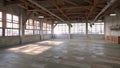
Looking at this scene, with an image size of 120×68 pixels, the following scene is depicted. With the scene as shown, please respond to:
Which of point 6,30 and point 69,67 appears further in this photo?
point 6,30

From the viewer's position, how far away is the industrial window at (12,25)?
32.4 ft

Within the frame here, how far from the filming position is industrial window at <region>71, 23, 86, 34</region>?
21469 millimetres

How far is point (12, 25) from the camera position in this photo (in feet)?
34.6

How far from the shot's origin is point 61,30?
22359 mm

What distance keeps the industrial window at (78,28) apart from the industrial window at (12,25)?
487 inches

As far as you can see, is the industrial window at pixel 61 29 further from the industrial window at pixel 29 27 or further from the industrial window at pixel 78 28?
the industrial window at pixel 29 27

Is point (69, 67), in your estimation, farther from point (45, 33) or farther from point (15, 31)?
point (45, 33)

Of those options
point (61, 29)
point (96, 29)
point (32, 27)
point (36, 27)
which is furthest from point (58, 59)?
point (61, 29)

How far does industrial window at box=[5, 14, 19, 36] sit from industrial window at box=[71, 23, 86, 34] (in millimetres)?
12360

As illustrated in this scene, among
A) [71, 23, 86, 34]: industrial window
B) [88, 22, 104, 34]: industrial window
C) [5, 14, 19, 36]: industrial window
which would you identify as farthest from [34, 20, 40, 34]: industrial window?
[88, 22, 104, 34]: industrial window

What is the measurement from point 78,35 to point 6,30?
45.5 ft

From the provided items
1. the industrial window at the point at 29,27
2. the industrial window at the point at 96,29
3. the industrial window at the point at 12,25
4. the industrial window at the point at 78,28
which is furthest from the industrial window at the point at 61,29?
the industrial window at the point at 12,25

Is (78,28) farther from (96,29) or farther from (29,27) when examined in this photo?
(29,27)

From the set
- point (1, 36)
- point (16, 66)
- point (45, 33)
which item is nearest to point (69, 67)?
point (16, 66)
